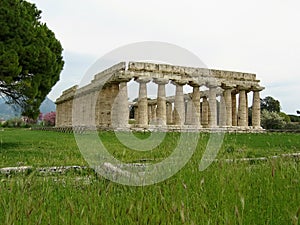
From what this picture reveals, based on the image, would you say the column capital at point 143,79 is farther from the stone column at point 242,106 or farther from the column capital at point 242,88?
the stone column at point 242,106

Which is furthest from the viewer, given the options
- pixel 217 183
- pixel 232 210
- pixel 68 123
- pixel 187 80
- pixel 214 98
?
pixel 68 123

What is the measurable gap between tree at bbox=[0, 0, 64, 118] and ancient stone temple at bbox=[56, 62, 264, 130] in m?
16.8

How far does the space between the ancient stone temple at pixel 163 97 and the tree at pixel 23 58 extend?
16.8 m

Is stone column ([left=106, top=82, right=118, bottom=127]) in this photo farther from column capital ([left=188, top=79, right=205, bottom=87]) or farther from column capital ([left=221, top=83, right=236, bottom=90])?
column capital ([left=221, top=83, right=236, bottom=90])

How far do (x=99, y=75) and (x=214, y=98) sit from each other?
528 inches

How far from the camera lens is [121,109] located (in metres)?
36.7

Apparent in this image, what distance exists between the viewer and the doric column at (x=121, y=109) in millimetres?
36200

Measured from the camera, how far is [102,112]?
38.8 metres

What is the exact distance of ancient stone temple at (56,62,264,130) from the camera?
36.8m

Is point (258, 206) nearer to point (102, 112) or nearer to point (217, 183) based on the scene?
point (217, 183)

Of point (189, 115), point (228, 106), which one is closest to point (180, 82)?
point (228, 106)

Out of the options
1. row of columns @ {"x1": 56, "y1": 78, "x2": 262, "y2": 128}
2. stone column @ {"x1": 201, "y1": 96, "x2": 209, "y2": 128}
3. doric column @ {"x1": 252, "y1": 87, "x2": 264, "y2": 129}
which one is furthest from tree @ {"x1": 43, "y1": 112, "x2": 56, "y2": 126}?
doric column @ {"x1": 252, "y1": 87, "x2": 264, "y2": 129}

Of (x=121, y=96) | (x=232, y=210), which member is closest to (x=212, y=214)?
(x=232, y=210)

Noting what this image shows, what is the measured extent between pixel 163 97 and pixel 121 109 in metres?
5.21
